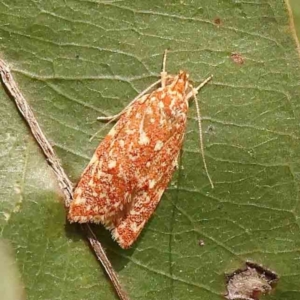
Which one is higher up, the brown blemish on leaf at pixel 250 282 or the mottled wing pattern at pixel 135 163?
the mottled wing pattern at pixel 135 163

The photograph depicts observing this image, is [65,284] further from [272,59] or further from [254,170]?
[272,59]

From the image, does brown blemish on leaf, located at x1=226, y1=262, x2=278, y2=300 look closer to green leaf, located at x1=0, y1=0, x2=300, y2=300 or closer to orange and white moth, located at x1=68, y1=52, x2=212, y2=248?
green leaf, located at x1=0, y1=0, x2=300, y2=300

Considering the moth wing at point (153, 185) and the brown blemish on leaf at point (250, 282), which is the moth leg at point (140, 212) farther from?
the brown blemish on leaf at point (250, 282)

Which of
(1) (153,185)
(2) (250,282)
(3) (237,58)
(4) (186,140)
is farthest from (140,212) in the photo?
(3) (237,58)

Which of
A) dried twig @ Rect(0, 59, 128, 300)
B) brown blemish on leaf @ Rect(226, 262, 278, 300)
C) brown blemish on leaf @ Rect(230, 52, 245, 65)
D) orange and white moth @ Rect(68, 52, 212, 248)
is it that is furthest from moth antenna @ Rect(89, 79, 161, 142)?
brown blemish on leaf @ Rect(226, 262, 278, 300)

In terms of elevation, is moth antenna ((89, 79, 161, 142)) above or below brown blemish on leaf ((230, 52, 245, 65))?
below

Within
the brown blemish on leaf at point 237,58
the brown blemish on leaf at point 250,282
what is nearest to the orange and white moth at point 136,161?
the brown blemish on leaf at point 237,58
